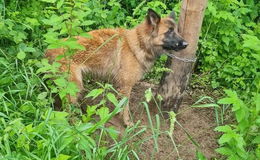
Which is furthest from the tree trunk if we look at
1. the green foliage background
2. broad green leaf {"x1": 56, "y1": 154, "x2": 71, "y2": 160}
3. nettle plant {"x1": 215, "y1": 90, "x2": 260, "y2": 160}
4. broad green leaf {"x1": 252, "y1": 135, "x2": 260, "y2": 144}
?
broad green leaf {"x1": 56, "y1": 154, "x2": 71, "y2": 160}

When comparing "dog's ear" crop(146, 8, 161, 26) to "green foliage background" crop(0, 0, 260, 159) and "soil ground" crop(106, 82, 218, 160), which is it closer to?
"green foliage background" crop(0, 0, 260, 159)

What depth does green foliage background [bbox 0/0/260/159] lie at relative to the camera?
3.87m

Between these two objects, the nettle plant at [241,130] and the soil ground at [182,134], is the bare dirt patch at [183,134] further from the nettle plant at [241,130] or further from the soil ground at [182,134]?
the nettle plant at [241,130]

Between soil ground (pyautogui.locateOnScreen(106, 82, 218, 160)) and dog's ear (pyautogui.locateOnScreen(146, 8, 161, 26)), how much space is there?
1.04 metres

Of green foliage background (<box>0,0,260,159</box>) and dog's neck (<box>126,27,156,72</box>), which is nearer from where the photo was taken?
green foliage background (<box>0,0,260,159</box>)

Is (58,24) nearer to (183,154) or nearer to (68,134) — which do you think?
(68,134)

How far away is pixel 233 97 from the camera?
4262 millimetres

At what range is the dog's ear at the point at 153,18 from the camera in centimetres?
491

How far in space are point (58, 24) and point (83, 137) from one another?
120 cm

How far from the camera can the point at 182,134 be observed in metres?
5.14

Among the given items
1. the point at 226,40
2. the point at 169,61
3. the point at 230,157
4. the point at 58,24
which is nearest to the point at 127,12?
the point at 226,40

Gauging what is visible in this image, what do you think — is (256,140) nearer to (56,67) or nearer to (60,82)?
(60,82)

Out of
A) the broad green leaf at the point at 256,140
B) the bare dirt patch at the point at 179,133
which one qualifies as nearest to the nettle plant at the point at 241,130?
the broad green leaf at the point at 256,140

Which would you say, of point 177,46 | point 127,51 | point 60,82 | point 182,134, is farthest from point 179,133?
point 60,82
